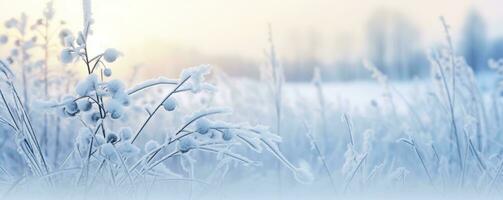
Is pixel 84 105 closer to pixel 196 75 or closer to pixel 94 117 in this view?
pixel 94 117

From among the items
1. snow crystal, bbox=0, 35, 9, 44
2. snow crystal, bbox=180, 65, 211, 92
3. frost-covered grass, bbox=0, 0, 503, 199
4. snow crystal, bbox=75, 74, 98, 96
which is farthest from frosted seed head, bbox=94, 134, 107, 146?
snow crystal, bbox=0, 35, 9, 44

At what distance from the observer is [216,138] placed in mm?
1396

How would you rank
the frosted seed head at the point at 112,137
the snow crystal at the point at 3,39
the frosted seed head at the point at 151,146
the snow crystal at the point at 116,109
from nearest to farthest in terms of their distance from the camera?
the snow crystal at the point at 116,109 < the frosted seed head at the point at 112,137 < the frosted seed head at the point at 151,146 < the snow crystal at the point at 3,39

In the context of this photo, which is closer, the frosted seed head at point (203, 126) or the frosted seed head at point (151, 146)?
the frosted seed head at point (203, 126)

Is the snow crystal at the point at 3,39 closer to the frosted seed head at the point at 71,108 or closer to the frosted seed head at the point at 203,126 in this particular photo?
the frosted seed head at the point at 71,108

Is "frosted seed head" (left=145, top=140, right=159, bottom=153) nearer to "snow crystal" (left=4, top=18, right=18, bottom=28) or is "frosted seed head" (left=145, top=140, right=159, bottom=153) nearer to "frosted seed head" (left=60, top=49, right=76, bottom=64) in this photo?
"frosted seed head" (left=60, top=49, right=76, bottom=64)

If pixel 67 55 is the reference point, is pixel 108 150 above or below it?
below

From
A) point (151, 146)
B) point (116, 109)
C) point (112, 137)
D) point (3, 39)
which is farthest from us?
point (3, 39)

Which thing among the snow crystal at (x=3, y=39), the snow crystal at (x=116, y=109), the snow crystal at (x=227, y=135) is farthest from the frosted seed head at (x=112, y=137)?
the snow crystal at (x=3, y=39)

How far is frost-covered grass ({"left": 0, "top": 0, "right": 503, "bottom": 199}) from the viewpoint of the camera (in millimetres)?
1380

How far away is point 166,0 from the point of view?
13.2 ft

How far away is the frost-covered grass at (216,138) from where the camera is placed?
4.53 feet

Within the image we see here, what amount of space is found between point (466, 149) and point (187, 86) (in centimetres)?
81

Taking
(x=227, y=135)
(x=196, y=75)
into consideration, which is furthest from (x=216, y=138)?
(x=196, y=75)
